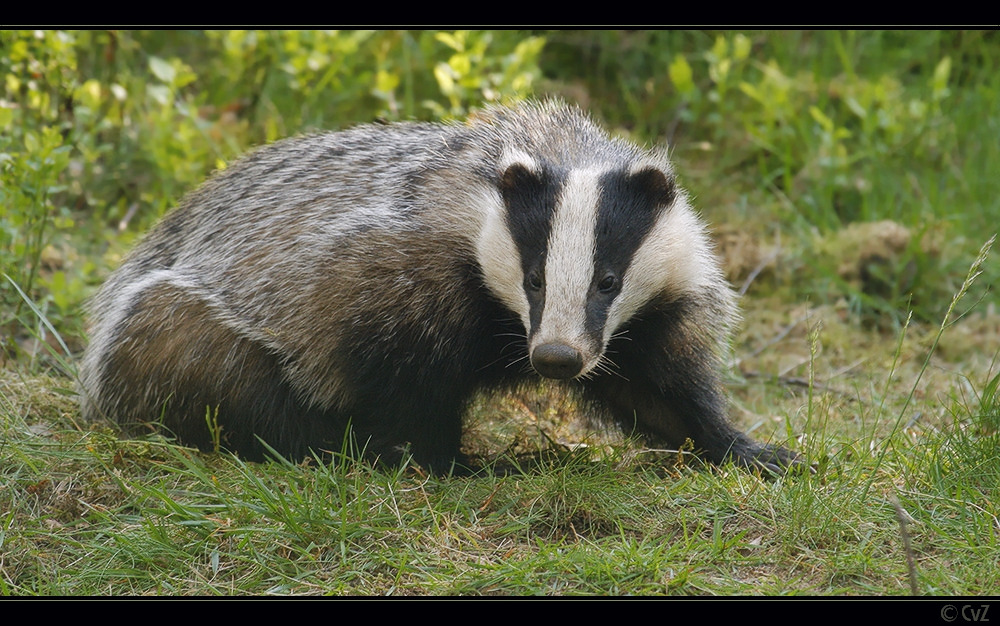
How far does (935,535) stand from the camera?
328 cm

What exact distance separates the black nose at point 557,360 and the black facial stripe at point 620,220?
13cm

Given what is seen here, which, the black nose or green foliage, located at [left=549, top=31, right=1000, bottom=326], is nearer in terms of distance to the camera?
the black nose

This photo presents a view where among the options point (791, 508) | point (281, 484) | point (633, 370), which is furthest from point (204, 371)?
point (791, 508)

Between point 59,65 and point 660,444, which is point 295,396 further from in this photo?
point 59,65

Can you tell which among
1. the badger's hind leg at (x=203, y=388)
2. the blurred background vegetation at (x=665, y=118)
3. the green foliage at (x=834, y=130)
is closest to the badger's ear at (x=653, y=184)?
the badger's hind leg at (x=203, y=388)

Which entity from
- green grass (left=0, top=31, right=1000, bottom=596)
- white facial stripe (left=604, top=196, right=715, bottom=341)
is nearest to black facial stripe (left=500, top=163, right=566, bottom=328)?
white facial stripe (left=604, top=196, right=715, bottom=341)

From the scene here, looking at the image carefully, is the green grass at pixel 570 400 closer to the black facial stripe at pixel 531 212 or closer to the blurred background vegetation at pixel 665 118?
the blurred background vegetation at pixel 665 118

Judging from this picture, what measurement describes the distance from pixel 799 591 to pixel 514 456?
1322mm

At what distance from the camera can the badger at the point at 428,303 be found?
3586 mm

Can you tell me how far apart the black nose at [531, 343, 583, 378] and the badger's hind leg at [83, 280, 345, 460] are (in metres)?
1.18

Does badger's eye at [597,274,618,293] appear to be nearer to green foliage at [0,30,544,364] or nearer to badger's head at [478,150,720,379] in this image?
badger's head at [478,150,720,379]

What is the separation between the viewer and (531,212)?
3588 mm

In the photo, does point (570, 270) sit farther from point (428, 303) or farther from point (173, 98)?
point (173, 98)

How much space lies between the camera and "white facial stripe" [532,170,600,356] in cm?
338
